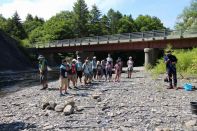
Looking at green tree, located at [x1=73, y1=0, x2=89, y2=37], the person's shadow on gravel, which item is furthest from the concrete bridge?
green tree, located at [x1=73, y1=0, x2=89, y2=37]

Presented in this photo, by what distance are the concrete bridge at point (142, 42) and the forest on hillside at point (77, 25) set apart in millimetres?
29719

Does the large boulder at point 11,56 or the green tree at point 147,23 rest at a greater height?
the green tree at point 147,23

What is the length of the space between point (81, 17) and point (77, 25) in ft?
12.6

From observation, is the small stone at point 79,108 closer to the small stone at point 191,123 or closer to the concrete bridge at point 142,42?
the small stone at point 191,123

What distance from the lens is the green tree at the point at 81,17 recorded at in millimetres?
117938

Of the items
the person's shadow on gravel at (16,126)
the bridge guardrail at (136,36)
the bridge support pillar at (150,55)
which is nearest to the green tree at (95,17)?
the bridge guardrail at (136,36)

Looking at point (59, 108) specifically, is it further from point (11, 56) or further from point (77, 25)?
point (77, 25)

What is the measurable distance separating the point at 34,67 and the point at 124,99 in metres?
52.5

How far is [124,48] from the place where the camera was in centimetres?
5988

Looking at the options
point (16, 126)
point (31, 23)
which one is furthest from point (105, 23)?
point (16, 126)

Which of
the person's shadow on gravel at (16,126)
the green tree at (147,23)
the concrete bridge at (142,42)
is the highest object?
the green tree at (147,23)

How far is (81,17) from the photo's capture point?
121 metres

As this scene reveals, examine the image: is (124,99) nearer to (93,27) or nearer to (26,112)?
(26,112)

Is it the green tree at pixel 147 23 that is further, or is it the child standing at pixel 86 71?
the green tree at pixel 147 23
